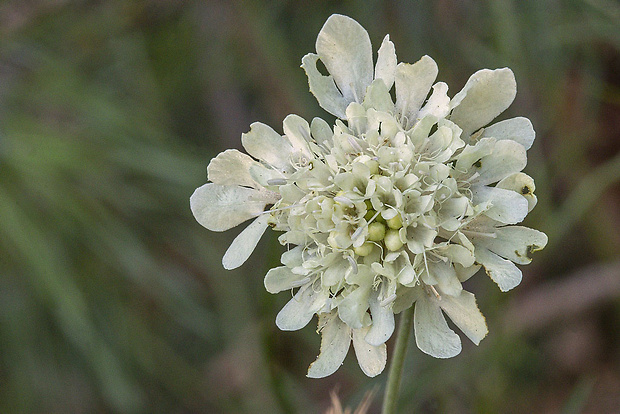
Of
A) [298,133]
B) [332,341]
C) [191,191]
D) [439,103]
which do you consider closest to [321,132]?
[298,133]

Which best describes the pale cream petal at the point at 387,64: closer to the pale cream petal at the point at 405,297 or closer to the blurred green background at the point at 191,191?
the pale cream petal at the point at 405,297

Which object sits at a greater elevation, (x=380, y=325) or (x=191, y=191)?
(x=191, y=191)

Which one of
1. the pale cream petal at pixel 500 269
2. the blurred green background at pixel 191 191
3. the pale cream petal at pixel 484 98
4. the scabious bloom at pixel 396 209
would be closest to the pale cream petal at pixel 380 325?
the scabious bloom at pixel 396 209

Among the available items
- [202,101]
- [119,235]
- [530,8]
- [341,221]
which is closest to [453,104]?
[341,221]

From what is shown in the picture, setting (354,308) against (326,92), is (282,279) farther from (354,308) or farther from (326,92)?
(326,92)

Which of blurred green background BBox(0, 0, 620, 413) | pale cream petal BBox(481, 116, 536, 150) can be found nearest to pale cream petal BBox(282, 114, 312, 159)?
pale cream petal BBox(481, 116, 536, 150)

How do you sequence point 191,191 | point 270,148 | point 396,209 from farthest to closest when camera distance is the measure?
point 191,191 → point 270,148 → point 396,209
